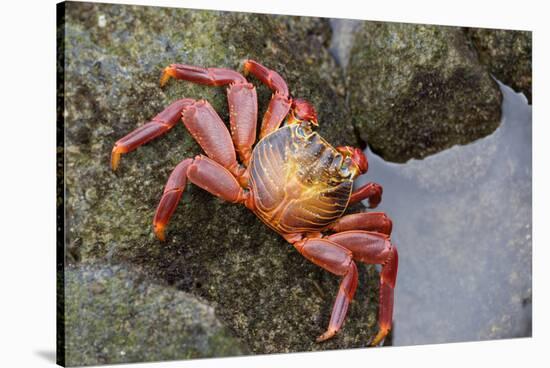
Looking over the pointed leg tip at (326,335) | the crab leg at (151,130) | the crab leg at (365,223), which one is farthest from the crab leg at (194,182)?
the pointed leg tip at (326,335)

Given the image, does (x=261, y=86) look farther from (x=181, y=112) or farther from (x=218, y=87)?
(x=181, y=112)

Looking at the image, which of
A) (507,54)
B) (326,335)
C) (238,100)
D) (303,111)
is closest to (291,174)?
(303,111)

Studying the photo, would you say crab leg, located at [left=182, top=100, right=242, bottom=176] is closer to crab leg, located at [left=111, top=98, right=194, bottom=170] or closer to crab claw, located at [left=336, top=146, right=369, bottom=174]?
crab leg, located at [left=111, top=98, right=194, bottom=170]

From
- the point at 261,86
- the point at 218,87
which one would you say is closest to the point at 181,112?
the point at 218,87

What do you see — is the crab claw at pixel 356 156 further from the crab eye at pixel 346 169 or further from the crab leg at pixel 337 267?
the crab leg at pixel 337 267

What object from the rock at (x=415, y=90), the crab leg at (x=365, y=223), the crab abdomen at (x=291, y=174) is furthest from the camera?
the rock at (x=415, y=90)

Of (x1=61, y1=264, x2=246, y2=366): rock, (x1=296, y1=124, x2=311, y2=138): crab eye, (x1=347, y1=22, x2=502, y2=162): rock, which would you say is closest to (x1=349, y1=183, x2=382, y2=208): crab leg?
(x1=347, y1=22, x2=502, y2=162): rock
